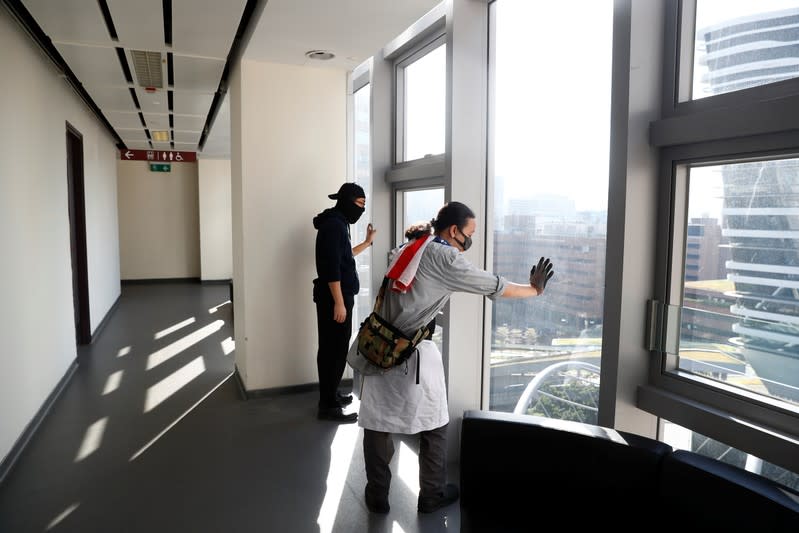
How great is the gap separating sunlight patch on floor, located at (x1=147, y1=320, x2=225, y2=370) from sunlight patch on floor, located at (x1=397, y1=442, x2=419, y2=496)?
3160 millimetres

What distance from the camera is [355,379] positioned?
4.90 meters

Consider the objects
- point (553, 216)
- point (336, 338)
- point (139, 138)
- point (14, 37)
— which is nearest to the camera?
point (553, 216)

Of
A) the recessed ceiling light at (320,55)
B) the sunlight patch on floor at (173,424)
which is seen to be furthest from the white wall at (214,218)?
the recessed ceiling light at (320,55)

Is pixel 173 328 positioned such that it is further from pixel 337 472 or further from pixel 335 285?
pixel 337 472

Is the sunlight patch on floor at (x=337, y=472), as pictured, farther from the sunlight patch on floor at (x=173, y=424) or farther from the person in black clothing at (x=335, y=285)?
the sunlight patch on floor at (x=173, y=424)

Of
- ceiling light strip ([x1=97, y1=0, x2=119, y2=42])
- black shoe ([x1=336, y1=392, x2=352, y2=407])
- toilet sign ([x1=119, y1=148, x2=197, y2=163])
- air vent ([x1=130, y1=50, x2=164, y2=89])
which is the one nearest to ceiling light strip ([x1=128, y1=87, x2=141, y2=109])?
air vent ([x1=130, y1=50, x2=164, y2=89])

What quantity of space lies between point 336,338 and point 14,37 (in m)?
2.86

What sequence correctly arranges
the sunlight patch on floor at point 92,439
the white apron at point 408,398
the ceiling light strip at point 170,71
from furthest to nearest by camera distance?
the ceiling light strip at point 170,71
the sunlight patch on floor at point 92,439
the white apron at point 408,398

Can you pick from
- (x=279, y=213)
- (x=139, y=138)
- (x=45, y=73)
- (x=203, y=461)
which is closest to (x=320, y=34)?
(x=279, y=213)

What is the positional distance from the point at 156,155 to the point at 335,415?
26.2ft

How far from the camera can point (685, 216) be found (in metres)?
1.99

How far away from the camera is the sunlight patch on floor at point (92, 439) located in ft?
11.4

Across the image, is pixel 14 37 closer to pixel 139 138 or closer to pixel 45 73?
pixel 45 73

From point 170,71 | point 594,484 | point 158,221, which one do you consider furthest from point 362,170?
point 158,221
